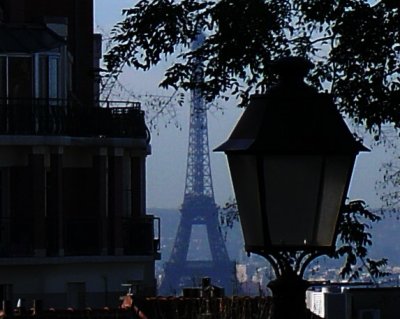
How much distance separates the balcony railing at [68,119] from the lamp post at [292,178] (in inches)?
1096

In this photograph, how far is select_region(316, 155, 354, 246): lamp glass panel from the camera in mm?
7957

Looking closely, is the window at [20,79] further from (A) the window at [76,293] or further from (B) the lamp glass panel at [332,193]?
(B) the lamp glass panel at [332,193]

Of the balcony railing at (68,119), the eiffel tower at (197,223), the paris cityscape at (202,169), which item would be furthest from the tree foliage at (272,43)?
the eiffel tower at (197,223)

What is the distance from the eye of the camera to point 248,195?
8.06m

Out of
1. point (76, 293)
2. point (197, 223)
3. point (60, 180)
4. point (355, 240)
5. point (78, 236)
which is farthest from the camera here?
point (197, 223)

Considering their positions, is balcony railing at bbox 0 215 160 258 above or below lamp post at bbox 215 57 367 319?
above

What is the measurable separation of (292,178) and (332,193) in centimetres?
22

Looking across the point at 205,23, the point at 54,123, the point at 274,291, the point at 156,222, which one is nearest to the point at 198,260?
the point at 156,222

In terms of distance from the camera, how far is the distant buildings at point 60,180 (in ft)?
119

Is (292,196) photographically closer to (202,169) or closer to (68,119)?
(68,119)

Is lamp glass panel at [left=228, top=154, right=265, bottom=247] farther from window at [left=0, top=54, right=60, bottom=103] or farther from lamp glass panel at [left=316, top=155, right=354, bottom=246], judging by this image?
window at [left=0, top=54, right=60, bottom=103]

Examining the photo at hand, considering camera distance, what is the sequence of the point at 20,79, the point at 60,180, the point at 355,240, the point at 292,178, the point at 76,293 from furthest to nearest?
1. the point at 76,293
2. the point at 60,180
3. the point at 20,79
4. the point at 355,240
5. the point at 292,178

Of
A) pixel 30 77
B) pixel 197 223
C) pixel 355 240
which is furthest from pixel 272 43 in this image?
pixel 197 223

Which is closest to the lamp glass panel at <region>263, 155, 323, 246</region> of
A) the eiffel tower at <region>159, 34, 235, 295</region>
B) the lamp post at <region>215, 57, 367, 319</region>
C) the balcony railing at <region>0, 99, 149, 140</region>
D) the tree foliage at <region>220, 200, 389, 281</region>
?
the lamp post at <region>215, 57, 367, 319</region>
